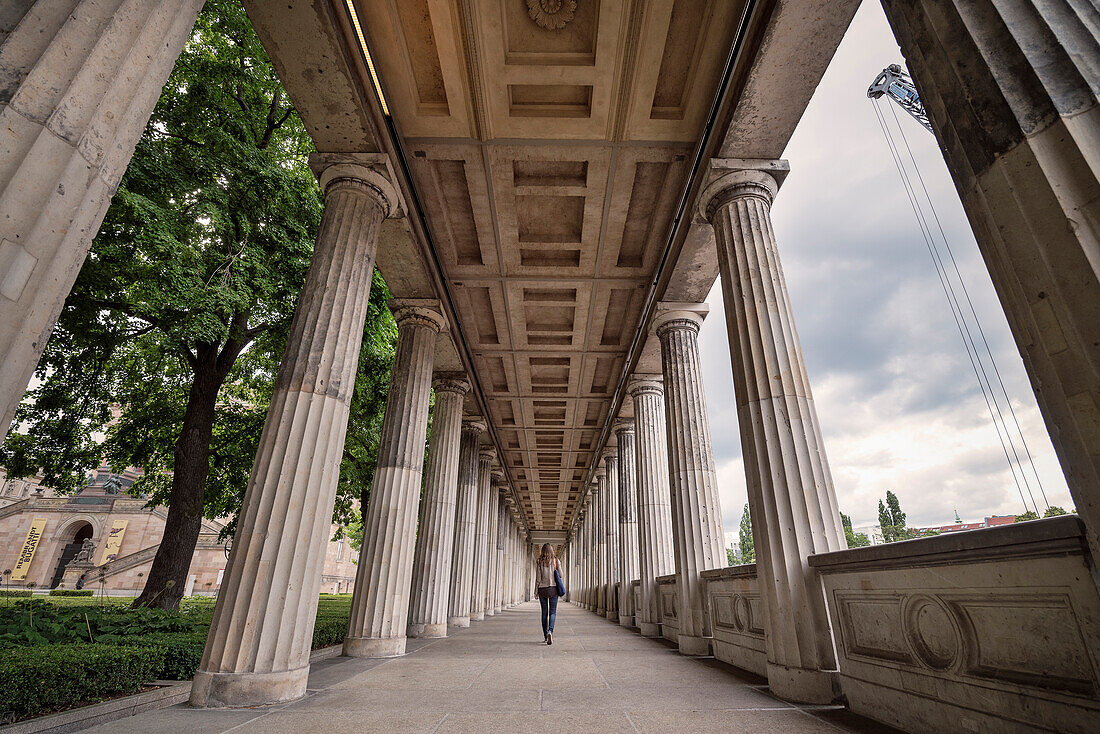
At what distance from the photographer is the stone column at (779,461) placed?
4828 mm

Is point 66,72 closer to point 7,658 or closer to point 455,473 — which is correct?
point 7,658

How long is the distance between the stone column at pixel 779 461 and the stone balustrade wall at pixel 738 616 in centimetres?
97

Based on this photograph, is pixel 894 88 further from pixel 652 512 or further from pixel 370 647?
pixel 370 647

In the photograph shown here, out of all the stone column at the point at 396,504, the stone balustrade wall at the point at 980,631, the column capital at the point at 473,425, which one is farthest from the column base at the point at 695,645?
the column capital at the point at 473,425

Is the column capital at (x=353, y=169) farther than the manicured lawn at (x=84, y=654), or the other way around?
the column capital at (x=353, y=169)

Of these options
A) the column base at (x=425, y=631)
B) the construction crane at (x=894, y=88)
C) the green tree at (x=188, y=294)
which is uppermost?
the construction crane at (x=894, y=88)

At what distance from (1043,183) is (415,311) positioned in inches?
388

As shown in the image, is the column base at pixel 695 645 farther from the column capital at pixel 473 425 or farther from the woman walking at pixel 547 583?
the column capital at pixel 473 425

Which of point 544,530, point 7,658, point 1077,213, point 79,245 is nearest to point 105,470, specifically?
point 544,530

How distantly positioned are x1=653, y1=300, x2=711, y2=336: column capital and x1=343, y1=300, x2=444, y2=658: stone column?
4967mm

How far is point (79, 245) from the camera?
256cm

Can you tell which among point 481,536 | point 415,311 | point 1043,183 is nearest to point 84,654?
point 415,311

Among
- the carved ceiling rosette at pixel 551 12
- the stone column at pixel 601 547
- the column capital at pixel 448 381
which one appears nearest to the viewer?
the carved ceiling rosette at pixel 551 12

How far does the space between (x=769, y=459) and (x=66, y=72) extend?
6304mm
